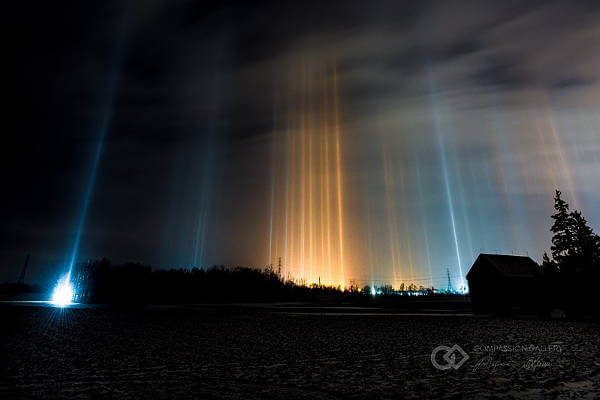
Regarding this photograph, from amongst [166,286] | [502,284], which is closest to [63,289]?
[166,286]

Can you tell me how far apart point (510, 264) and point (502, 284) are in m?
4.64

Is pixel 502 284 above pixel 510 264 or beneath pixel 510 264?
beneath

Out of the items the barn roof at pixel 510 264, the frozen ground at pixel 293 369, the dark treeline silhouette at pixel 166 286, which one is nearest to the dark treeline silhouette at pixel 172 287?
the dark treeline silhouette at pixel 166 286

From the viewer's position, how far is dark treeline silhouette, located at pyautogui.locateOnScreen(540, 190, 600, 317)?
32094 mm

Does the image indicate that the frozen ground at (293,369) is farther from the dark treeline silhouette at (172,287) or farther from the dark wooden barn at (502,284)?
the dark treeline silhouette at (172,287)

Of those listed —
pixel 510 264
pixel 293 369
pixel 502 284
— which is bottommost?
pixel 293 369

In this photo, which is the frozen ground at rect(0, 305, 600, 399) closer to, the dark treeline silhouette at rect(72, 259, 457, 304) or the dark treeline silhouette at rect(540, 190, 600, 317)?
the dark treeline silhouette at rect(540, 190, 600, 317)

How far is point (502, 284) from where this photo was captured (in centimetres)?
4328

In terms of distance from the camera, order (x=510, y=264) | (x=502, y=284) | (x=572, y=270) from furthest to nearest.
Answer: (x=510, y=264)
(x=502, y=284)
(x=572, y=270)

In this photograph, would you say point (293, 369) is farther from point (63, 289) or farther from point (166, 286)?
point (63, 289)

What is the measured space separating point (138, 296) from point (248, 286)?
62919 mm

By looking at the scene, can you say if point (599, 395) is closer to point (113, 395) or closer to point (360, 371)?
point (360, 371)

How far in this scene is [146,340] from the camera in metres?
17.2

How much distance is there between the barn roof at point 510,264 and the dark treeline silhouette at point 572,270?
27.9 ft
